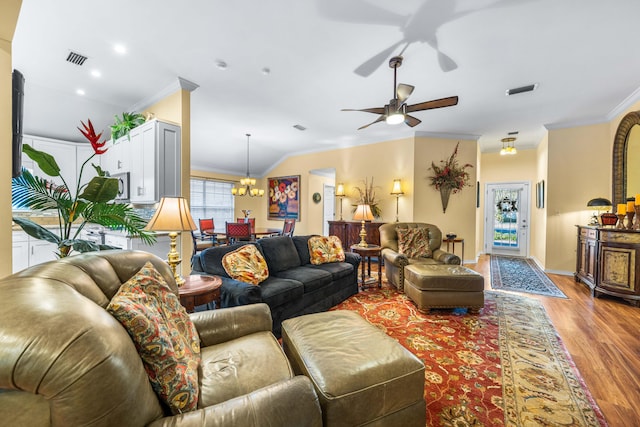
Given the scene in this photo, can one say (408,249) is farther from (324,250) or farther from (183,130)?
(183,130)

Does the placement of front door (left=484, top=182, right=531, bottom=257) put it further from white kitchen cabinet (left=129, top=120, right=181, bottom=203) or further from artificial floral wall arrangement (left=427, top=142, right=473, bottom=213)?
white kitchen cabinet (left=129, top=120, right=181, bottom=203)

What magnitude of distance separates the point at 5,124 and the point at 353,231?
5.07 meters

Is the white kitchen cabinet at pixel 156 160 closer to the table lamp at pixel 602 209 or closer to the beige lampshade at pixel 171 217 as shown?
the beige lampshade at pixel 171 217

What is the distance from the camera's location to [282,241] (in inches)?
130

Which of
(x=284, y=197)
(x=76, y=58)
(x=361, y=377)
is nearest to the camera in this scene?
(x=361, y=377)

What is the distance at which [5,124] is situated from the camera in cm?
137

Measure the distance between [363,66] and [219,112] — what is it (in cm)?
282

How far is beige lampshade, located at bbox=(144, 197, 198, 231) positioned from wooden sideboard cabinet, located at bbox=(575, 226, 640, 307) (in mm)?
4904

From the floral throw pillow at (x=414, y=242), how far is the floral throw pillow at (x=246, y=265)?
234 centimetres

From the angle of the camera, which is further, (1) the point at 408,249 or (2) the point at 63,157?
(2) the point at 63,157

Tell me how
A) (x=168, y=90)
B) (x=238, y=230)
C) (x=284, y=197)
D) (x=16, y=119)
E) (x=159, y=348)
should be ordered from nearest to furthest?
(x=159, y=348)
(x=16, y=119)
(x=168, y=90)
(x=238, y=230)
(x=284, y=197)

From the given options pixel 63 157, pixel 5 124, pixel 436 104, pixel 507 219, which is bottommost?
pixel 507 219

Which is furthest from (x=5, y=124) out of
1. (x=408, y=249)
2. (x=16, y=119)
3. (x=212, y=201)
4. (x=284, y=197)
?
(x=212, y=201)

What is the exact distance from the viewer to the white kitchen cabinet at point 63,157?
4602mm
